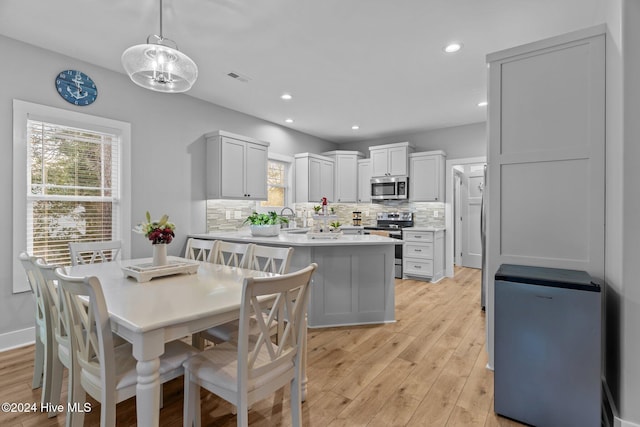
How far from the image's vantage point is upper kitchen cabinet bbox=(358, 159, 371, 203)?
6.54 metres

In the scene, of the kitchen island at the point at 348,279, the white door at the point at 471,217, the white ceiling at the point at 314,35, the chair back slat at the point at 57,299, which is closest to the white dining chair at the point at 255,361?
the chair back slat at the point at 57,299

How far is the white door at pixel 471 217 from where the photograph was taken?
6438 mm

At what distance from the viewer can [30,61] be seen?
290 centimetres

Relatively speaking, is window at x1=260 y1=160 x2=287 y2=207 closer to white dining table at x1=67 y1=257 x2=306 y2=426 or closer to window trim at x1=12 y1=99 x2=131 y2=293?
window trim at x1=12 y1=99 x2=131 y2=293

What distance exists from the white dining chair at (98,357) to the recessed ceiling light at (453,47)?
3221 millimetres

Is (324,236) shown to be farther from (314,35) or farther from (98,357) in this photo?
(98,357)

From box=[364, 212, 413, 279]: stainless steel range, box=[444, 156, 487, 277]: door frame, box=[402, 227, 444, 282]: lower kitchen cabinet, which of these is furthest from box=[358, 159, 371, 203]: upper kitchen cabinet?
box=[444, 156, 487, 277]: door frame

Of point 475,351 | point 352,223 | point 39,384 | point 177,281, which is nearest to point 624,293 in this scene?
point 475,351

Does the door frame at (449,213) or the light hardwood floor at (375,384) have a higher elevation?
the door frame at (449,213)

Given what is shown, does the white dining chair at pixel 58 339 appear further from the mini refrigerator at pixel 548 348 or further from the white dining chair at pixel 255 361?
the mini refrigerator at pixel 548 348

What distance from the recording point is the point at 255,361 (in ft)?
5.04

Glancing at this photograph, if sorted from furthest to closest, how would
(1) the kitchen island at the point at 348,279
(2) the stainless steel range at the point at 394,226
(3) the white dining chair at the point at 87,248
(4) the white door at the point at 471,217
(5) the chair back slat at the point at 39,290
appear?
(4) the white door at the point at 471,217 → (2) the stainless steel range at the point at 394,226 → (1) the kitchen island at the point at 348,279 → (3) the white dining chair at the point at 87,248 → (5) the chair back slat at the point at 39,290

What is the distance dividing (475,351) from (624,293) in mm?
1405

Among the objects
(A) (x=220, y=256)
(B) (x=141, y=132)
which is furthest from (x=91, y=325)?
(B) (x=141, y=132)
